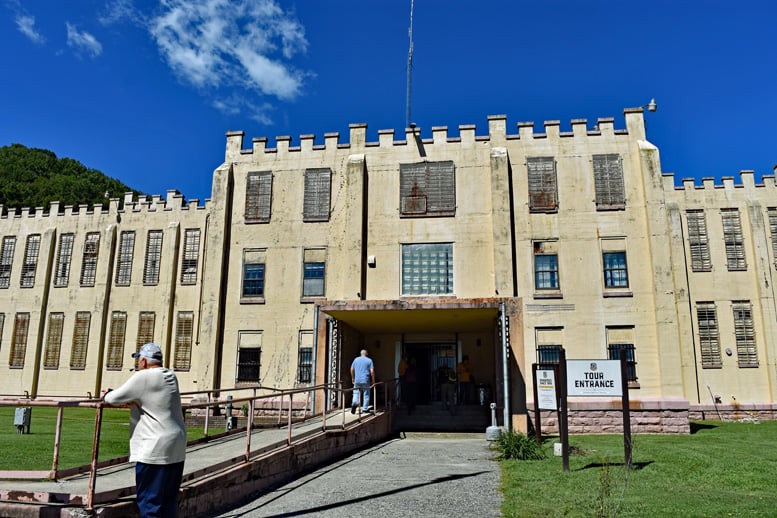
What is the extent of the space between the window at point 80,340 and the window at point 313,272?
11283 millimetres

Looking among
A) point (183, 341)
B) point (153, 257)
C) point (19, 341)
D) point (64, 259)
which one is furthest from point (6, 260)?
point (183, 341)

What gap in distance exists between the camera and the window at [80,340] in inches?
1062

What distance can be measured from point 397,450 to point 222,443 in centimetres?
488

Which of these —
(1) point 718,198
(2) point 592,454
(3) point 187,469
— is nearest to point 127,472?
(3) point 187,469

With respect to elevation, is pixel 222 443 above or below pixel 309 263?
below

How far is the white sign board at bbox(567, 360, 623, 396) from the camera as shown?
38.8 feet

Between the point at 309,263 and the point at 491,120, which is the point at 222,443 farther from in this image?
the point at 491,120

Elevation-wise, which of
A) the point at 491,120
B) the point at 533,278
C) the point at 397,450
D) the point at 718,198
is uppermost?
the point at 491,120

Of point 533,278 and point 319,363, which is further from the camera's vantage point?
point 533,278

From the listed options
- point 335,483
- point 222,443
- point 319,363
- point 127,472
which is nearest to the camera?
point 127,472

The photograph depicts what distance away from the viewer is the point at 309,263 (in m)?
22.9

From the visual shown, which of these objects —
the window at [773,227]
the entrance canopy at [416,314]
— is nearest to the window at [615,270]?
the entrance canopy at [416,314]

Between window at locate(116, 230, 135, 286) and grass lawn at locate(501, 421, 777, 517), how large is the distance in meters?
20.4

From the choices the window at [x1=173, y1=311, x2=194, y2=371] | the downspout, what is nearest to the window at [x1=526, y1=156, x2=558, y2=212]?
the downspout
